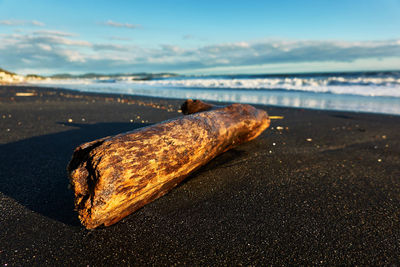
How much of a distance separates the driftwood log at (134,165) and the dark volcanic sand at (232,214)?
187mm

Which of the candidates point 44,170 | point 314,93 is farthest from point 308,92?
point 44,170

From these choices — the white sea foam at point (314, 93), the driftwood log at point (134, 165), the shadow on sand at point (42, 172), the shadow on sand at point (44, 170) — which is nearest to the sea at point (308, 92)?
the white sea foam at point (314, 93)

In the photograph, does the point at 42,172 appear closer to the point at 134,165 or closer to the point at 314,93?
the point at 134,165

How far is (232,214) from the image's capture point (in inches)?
74.6

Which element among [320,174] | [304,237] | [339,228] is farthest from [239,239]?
[320,174]

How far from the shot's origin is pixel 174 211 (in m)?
1.92

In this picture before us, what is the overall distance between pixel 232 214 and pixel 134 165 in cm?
89

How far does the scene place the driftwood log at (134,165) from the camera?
→ 150 centimetres

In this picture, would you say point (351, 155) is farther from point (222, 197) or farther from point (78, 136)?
point (78, 136)

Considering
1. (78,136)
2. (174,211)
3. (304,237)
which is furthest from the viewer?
(78,136)

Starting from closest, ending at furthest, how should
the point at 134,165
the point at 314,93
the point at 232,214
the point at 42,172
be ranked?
the point at 134,165 → the point at 232,214 → the point at 42,172 → the point at 314,93

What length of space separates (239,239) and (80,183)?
1.15 metres

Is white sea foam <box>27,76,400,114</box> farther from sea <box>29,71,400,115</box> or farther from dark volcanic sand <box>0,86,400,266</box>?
dark volcanic sand <box>0,86,400,266</box>

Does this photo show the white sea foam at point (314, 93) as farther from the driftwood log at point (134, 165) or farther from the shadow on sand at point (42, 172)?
the shadow on sand at point (42, 172)
